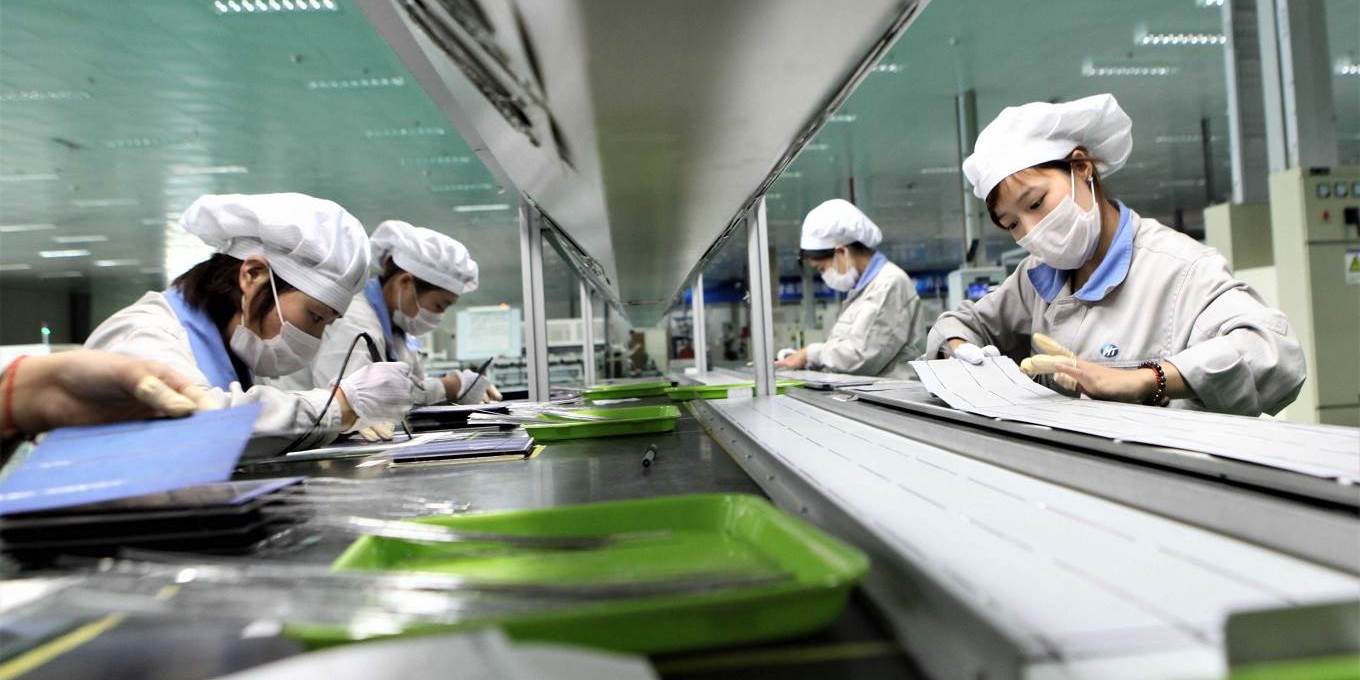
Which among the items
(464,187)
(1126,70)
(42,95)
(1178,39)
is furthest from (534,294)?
(464,187)

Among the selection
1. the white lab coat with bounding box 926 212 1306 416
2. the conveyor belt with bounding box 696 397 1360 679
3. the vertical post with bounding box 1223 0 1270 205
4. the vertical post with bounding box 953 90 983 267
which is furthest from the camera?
the vertical post with bounding box 953 90 983 267

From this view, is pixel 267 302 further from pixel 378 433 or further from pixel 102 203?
pixel 102 203

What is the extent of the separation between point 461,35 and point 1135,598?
0.71m

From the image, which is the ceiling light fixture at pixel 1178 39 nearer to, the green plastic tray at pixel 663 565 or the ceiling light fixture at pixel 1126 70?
the ceiling light fixture at pixel 1126 70

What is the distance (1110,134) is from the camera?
165 centimetres

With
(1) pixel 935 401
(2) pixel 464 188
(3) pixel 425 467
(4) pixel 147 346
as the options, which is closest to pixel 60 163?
(2) pixel 464 188

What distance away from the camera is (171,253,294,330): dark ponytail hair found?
1566 millimetres

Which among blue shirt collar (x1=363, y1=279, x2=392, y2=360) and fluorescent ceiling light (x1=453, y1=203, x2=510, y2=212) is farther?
fluorescent ceiling light (x1=453, y1=203, x2=510, y2=212)

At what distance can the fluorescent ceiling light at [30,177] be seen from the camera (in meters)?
7.39

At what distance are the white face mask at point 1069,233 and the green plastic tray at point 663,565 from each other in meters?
1.32

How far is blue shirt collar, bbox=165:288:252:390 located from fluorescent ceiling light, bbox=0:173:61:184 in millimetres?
8375

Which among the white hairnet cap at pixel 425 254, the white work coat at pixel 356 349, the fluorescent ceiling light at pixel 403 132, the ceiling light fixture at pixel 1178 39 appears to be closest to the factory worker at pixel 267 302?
the white work coat at pixel 356 349

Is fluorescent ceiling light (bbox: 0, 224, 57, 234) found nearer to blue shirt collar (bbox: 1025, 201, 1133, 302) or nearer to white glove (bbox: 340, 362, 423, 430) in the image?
white glove (bbox: 340, 362, 423, 430)

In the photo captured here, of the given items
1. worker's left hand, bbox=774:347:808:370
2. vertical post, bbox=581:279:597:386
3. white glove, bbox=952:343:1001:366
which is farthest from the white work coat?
white glove, bbox=952:343:1001:366
